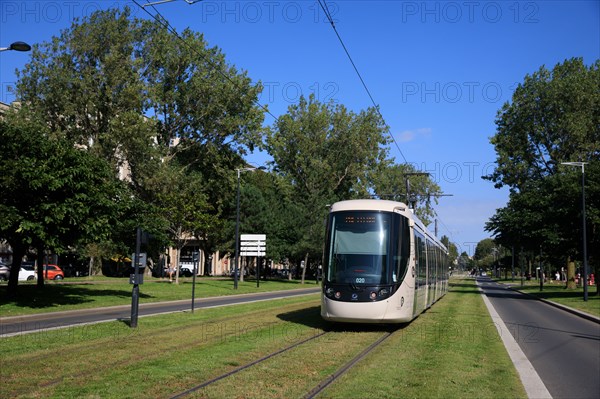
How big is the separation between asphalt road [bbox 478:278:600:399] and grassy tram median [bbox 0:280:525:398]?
67 centimetres

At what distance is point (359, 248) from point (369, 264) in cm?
50

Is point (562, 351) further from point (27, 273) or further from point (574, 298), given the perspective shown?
point (27, 273)

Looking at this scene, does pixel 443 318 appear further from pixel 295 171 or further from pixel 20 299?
pixel 295 171

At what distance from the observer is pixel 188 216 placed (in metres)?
44.6

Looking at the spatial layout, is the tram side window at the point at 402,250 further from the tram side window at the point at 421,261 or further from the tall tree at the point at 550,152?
the tall tree at the point at 550,152

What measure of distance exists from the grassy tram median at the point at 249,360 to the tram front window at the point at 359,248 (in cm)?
145

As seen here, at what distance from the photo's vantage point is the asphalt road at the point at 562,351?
889 centimetres

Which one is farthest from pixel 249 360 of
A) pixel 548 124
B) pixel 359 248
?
pixel 548 124

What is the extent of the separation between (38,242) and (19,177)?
10.1ft

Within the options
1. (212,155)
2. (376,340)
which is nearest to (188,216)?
(212,155)

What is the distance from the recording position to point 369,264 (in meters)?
14.8

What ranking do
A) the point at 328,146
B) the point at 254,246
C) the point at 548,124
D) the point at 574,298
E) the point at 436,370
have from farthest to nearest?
the point at 328,146, the point at 548,124, the point at 254,246, the point at 574,298, the point at 436,370

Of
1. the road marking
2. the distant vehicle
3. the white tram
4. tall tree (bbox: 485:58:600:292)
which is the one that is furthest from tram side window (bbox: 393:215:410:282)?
the distant vehicle

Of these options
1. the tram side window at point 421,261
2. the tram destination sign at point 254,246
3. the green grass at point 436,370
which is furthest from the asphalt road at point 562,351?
the tram destination sign at point 254,246
